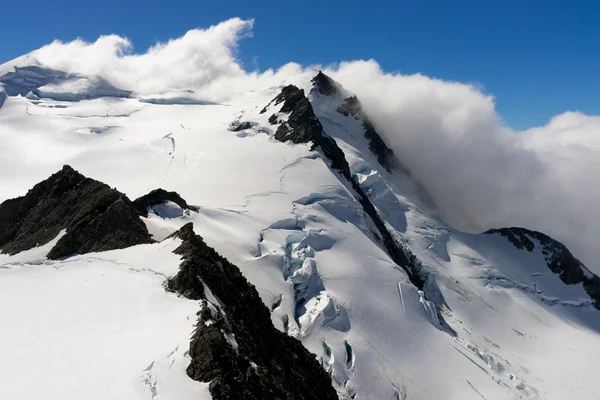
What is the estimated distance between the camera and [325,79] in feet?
456

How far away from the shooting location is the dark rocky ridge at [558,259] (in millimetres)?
113625

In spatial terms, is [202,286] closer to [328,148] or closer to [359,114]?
[328,148]

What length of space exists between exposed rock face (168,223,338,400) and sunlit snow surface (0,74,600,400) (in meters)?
0.65

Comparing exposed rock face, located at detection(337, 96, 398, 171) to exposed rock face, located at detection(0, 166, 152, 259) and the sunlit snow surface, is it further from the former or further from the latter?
exposed rock face, located at detection(0, 166, 152, 259)

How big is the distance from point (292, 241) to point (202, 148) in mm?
43287

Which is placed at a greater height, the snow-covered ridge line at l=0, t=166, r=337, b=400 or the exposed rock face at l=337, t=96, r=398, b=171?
the exposed rock face at l=337, t=96, r=398, b=171

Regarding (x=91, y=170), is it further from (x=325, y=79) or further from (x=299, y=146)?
(x=325, y=79)

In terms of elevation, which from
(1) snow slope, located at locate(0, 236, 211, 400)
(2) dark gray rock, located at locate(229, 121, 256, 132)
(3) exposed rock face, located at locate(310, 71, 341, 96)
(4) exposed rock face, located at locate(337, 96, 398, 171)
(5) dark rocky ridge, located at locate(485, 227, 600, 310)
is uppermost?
(3) exposed rock face, located at locate(310, 71, 341, 96)

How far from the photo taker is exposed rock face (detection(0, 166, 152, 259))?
28406 mm

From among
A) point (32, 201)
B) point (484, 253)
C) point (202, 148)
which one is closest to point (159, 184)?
point (202, 148)

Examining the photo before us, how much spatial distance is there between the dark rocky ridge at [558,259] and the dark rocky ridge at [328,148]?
4863 centimetres

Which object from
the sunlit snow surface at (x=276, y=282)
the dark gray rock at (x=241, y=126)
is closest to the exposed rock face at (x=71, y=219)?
the sunlit snow surface at (x=276, y=282)

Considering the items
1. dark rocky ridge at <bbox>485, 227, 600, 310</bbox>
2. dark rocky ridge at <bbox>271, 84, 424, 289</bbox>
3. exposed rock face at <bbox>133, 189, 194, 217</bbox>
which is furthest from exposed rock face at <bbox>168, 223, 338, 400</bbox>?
dark rocky ridge at <bbox>485, 227, 600, 310</bbox>

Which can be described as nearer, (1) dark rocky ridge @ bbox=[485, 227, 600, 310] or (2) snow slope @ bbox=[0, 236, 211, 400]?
(2) snow slope @ bbox=[0, 236, 211, 400]
